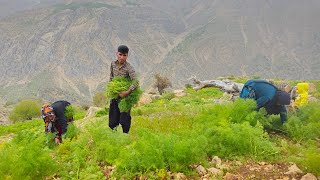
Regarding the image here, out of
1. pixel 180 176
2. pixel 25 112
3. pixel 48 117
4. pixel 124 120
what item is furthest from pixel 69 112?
pixel 25 112

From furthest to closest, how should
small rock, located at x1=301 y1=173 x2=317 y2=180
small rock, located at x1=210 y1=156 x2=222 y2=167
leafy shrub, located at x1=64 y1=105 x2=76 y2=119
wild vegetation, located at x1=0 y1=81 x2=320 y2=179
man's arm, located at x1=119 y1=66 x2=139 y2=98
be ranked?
leafy shrub, located at x1=64 y1=105 x2=76 y2=119, man's arm, located at x1=119 y1=66 x2=139 y2=98, small rock, located at x1=210 y1=156 x2=222 y2=167, wild vegetation, located at x1=0 y1=81 x2=320 y2=179, small rock, located at x1=301 y1=173 x2=317 y2=180

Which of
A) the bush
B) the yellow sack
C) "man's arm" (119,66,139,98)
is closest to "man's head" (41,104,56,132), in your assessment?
"man's arm" (119,66,139,98)

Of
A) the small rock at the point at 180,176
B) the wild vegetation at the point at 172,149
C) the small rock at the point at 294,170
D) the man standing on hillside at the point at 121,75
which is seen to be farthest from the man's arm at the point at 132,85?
the small rock at the point at 294,170

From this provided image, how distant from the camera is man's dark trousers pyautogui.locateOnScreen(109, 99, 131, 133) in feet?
27.6

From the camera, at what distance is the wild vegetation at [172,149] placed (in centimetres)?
605

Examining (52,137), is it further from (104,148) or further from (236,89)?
(236,89)

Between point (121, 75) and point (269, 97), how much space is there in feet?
11.2

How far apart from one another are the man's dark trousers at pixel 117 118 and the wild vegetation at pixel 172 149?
0.87 metres

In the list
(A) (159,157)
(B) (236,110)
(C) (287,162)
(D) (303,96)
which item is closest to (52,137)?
(A) (159,157)

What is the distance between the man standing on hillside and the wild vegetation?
90 cm

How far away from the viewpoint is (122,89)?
8281 millimetres

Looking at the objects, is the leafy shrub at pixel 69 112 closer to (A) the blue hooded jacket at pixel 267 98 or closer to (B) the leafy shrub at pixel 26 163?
(B) the leafy shrub at pixel 26 163

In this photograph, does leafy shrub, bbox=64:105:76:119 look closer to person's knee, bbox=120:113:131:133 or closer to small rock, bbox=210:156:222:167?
person's knee, bbox=120:113:131:133

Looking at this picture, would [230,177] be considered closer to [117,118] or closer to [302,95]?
[117,118]
